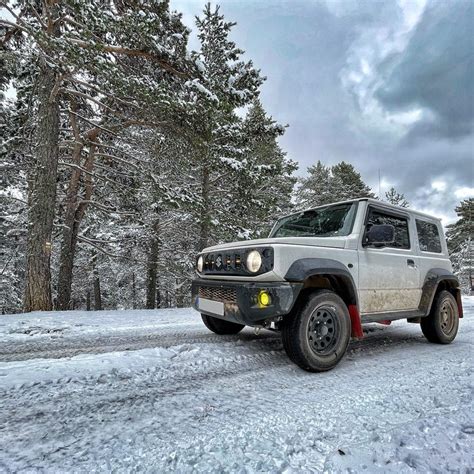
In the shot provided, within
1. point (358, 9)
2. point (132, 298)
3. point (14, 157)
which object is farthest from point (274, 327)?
point (132, 298)

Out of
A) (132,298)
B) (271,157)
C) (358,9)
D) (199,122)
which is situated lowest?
(132,298)

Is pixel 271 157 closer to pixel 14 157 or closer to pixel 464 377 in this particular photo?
pixel 14 157

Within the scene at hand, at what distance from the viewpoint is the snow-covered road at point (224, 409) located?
1.48 meters

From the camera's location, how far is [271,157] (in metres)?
16.5

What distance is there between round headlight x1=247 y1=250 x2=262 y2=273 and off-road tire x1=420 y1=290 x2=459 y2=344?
303 cm

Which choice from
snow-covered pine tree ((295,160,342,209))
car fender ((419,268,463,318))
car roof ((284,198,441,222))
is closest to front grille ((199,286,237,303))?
car roof ((284,198,441,222))

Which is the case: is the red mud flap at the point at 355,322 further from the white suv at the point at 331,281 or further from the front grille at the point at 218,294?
the front grille at the point at 218,294

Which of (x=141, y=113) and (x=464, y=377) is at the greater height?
(x=141, y=113)

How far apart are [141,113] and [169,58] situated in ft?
5.20

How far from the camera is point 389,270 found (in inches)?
144

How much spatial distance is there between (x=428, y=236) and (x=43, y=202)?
8041 mm

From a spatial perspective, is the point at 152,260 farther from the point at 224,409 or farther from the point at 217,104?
the point at 224,409

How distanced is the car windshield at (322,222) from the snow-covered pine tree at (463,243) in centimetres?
3492

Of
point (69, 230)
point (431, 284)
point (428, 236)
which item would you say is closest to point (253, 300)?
point (431, 284)
